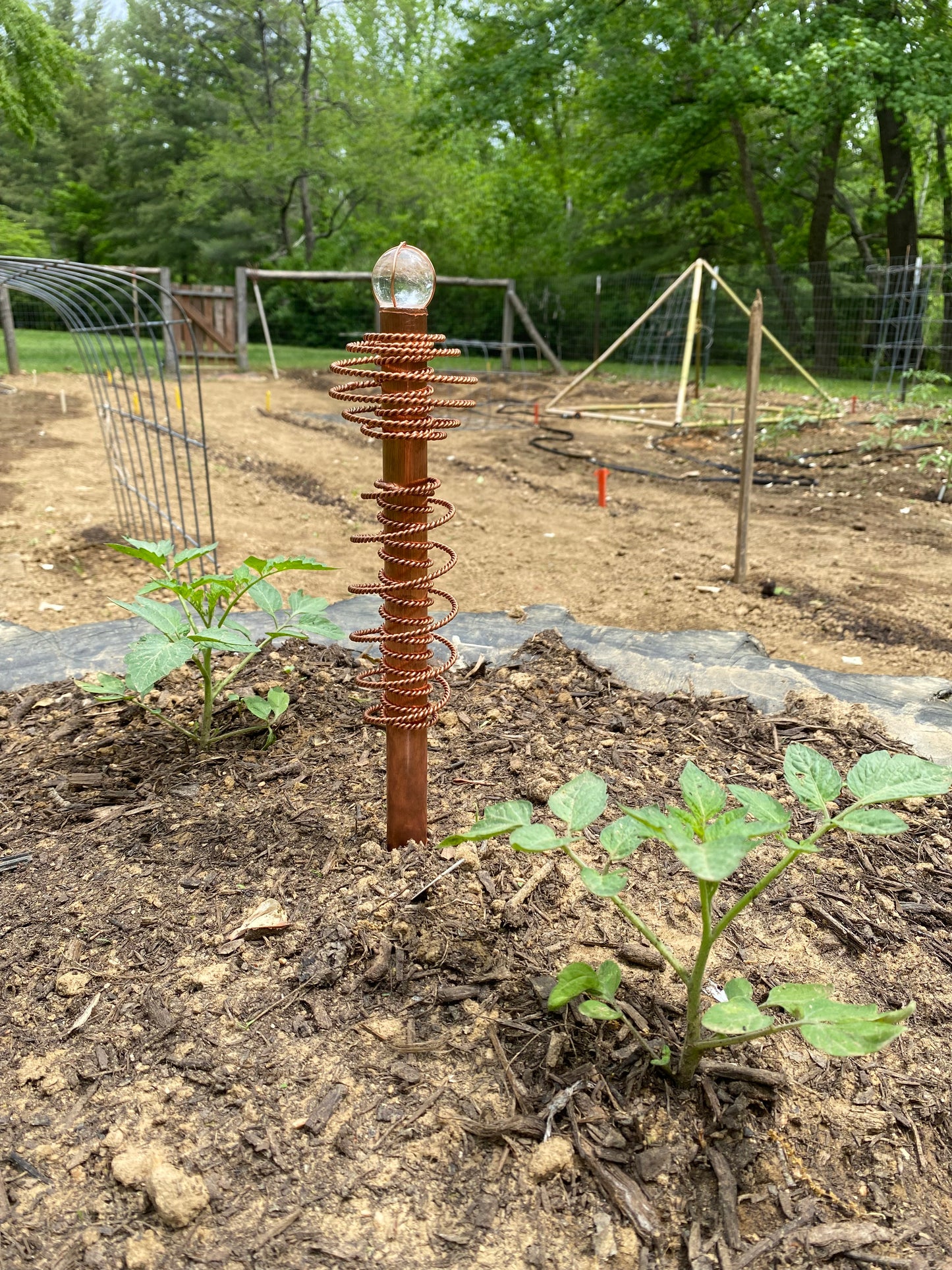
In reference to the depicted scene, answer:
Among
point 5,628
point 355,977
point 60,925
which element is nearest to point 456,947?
point 355,977

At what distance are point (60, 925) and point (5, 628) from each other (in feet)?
6.93

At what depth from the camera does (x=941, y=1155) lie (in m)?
1.44

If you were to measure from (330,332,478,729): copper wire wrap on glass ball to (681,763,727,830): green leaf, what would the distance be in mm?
539

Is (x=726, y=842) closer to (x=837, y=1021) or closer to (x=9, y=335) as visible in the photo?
(x=837, y=1021)

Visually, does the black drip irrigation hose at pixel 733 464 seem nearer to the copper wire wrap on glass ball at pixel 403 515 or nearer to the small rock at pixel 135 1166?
the copper wire wrap on glass ball at pixel 403 515

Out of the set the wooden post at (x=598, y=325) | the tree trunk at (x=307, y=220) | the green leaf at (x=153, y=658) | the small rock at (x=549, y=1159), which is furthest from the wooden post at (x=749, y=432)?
the tree trunk at (x=307, y=220)

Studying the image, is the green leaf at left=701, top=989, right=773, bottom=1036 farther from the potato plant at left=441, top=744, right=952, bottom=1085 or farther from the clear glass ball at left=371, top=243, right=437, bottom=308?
the clear glass ball at left=371, top=243, right=437, bottom=308

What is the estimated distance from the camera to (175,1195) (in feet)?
4.28

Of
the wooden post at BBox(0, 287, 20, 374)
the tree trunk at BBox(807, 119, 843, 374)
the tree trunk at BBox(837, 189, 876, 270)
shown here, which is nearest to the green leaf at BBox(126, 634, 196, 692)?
the wooden post at BBox(0, 287, 20, 374)

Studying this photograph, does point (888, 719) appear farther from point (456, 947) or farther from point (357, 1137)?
point (357, 1137)

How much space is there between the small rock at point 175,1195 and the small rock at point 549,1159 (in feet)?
1.59

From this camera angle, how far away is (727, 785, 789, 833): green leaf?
1.36 metres

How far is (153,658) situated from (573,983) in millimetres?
1202

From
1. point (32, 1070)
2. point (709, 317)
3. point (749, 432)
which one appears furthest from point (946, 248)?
point (32, 1070)
